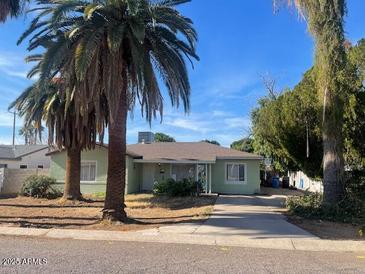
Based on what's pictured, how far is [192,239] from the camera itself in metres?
11.3

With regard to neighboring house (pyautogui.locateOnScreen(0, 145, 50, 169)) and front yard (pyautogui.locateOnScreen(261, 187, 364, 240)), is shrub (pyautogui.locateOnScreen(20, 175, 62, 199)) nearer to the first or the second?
front yard (pyautogui.locateOnScreen(261, 187, 364, 240))

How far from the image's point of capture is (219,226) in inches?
534

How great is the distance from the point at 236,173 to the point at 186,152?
4.11 metres

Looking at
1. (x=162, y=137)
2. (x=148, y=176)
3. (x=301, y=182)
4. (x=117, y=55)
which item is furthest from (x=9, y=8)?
(x=162, y=137)

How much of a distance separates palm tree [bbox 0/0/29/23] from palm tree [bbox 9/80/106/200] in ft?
15.3

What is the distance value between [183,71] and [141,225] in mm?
5821

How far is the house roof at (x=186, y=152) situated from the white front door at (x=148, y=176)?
969 millimetres

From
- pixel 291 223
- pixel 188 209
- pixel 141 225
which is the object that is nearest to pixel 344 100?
pixel 291 223

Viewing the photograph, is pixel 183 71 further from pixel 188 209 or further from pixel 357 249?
pixel 357 249

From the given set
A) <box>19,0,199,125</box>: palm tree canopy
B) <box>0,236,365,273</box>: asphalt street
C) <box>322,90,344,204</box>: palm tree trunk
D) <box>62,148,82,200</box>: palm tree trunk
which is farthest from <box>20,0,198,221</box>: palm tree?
<box>62,148,82,200</box>: palm tree trunk

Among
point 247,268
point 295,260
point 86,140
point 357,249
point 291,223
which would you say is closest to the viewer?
point 247,268

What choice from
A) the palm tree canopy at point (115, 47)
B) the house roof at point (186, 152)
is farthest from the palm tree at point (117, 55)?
the house roof at point (186, 152)

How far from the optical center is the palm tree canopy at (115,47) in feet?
43.4

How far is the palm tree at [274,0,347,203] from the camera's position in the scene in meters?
17.1
